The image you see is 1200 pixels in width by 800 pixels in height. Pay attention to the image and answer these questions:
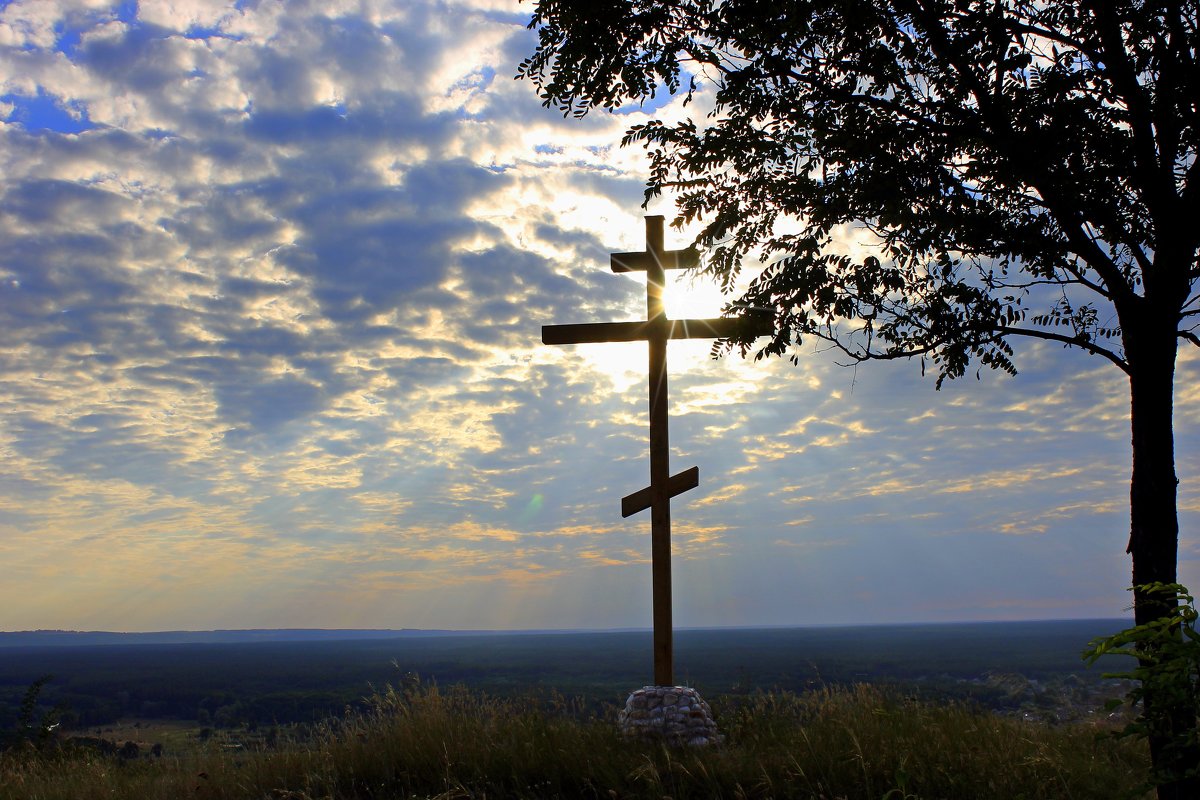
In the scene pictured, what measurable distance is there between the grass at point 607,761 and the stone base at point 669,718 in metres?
0.21

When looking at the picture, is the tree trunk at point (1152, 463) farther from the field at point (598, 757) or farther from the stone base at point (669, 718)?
the stone base at point (669, 718)

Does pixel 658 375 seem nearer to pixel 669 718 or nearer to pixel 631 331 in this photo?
pixel 631 331

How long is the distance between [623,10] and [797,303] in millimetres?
2808

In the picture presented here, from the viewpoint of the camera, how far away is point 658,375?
33.9 feet

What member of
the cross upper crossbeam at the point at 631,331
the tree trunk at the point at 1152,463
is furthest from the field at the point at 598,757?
the cross upper crossbeam at the point at 631,331

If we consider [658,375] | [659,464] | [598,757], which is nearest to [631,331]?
[658,375]

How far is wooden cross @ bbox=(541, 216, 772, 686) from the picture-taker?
994 cm

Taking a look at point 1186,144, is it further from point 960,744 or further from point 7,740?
point 7,740

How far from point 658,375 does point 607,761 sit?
4366 mm

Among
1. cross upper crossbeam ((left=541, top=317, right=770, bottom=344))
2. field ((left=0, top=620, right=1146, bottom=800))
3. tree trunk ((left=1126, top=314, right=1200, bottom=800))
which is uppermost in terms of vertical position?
cross upper crossbeam ((left=541, top=317, right=770, bottom=344))

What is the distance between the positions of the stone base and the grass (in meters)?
0.21

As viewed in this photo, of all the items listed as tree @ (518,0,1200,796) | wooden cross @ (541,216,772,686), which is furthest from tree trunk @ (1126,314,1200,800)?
wooden cross @ (541,216,772,686)

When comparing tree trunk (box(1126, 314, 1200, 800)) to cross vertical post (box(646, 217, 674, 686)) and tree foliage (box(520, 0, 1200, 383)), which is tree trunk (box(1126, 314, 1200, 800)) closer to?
tree foliage (box(520, 0, 1200, 383))

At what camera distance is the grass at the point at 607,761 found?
706cm
